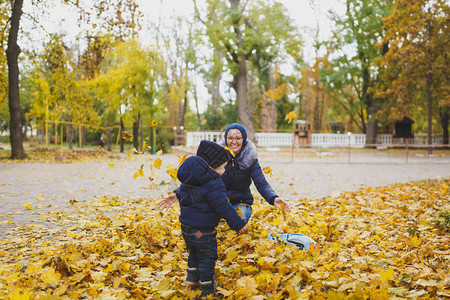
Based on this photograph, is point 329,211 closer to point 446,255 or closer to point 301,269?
point 446,255

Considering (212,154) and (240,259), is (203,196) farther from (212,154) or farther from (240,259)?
(240,259)

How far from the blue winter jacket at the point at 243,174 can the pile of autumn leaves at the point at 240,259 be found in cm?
44

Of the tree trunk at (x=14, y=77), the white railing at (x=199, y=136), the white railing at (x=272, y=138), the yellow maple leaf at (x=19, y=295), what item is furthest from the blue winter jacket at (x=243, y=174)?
the white railing at (x=272, y=138)

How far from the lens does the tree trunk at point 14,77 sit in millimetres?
15062

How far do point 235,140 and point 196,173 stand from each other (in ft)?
4.42

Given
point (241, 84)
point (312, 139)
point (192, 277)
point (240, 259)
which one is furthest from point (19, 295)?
point (312, 139)

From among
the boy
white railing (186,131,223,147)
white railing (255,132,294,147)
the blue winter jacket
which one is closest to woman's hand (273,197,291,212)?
the blue winter jacket

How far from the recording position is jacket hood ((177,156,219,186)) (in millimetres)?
2762

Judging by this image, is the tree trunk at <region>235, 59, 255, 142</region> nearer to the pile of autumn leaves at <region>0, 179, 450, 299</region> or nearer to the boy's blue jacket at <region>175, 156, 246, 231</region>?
the pile of autumn leaves at <region>0, 179, 450, 299</region>

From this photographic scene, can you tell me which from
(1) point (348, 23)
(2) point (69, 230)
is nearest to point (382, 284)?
(2) point (69, 230)

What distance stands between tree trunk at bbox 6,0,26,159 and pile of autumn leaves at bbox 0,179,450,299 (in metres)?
11.9

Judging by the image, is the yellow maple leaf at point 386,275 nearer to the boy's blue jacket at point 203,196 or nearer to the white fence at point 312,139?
the boy's blue jacket at point 203,196

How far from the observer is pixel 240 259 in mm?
3488

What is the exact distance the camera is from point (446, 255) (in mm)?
3730
